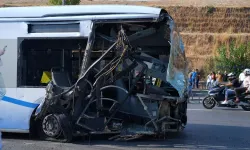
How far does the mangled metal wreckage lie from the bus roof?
24 centimetres

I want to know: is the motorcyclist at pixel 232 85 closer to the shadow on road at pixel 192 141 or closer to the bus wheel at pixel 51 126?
the shadow on road at pixel 192 141

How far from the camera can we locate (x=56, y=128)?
36.8ft

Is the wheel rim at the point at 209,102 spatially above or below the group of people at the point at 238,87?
below

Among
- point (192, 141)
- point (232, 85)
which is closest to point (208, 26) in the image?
point (232, 85)

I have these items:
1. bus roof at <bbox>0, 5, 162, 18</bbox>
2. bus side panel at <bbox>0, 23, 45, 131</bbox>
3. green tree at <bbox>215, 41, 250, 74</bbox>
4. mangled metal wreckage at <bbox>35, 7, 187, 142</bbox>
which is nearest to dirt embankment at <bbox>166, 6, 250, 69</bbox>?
green tree at <bbox>215, 41, 250, 74</bbox>

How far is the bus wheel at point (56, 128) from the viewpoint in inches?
435

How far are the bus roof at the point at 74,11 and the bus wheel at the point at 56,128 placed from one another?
2.07m

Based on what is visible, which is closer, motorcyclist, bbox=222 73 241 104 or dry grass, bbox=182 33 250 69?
motorcyclist, bbox=222 73 241 104

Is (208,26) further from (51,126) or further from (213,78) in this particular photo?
(51,126)

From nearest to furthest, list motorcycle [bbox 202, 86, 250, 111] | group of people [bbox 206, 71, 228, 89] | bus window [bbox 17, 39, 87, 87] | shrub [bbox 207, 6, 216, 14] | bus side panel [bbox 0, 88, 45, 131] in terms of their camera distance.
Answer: bus side panel [bbox 0, 88, 45, 131] < bus window [bbox 17, 39, 87, 87] < motorcycle [bbox 202, 86, 250, 111] < group of people [bbox 206, 71, 228, 89] < shrub [bbox 207, 6, 216, 14]

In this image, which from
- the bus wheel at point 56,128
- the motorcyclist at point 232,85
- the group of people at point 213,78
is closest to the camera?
the bus wheel at point 56,128

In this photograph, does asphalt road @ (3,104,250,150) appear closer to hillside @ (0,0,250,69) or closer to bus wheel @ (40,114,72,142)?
bus wheel @ (40,114,72,142)

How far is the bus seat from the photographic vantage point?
11428 mm

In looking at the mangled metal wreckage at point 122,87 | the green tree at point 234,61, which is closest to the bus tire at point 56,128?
the mangled metal wreckage at point 122,87
